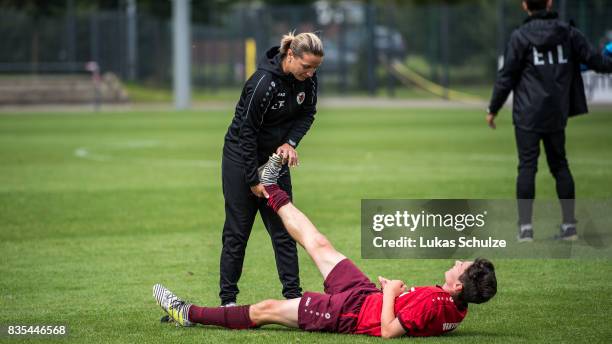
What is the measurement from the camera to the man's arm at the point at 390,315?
737 centimetres

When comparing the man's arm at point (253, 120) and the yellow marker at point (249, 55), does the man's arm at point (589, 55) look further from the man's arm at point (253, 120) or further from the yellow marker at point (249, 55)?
the yellow marker at point (249, 55)

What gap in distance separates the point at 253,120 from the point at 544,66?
4.27 meters

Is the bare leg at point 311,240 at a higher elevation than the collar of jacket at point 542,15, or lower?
lower

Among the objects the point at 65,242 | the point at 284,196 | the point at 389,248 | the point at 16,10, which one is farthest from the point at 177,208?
the point at 16,10

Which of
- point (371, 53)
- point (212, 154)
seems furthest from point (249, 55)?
point (212, 154)

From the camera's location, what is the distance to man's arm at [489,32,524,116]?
37.3 ft

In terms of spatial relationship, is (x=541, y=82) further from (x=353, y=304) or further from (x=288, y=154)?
(x=353, y=304)

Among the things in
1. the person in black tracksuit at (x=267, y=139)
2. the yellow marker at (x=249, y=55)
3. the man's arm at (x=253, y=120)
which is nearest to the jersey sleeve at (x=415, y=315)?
the person in black tracksuit at (x=267, y=139)

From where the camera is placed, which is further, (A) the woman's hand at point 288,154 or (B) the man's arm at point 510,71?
(B) the man's arm at point 510,71

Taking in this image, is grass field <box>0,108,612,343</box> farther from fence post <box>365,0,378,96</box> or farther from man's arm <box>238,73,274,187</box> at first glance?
fence post <box>365,0,378,96</box>

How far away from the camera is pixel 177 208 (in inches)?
594

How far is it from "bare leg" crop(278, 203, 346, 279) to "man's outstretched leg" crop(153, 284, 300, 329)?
31 cm

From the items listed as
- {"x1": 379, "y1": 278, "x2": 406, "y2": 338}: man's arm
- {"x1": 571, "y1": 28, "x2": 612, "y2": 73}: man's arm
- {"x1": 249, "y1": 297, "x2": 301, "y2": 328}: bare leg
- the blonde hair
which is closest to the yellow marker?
{"x1": 571, "y1": 28, "x2": 612, "y2": 73}: man's arm

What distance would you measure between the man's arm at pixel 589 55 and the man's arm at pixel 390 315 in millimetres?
4832
